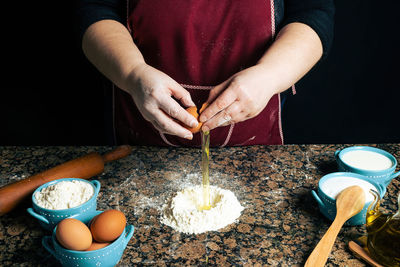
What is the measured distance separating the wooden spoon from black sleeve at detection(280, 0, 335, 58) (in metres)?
0.61

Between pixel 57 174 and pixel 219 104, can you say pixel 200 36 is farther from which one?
pixel 57 174

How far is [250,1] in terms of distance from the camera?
1367mm

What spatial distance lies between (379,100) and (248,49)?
128 cm

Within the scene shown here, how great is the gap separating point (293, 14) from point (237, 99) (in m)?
0.53

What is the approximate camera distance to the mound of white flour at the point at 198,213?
39.9 inches

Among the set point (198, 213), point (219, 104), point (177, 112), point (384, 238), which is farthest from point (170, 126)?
point (384, 238)

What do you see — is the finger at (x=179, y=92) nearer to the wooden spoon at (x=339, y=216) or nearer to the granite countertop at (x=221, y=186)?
the granite countertop at (x=221, y=186)

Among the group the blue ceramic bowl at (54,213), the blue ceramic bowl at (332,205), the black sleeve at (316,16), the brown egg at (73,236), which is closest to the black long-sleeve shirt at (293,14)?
the black sleeve at (316,16)

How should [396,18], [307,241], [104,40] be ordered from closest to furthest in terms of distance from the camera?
[307,241] → [104,40] → [396,18]

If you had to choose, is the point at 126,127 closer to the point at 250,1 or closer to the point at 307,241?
the point at 250,1

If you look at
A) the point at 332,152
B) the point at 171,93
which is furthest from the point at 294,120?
the point at 171,93

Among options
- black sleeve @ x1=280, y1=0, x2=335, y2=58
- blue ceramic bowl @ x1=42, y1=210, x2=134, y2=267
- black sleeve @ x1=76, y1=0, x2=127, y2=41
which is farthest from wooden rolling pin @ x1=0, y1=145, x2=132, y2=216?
black sleeve @ x1=280, y1=0, x2=335, y2=58

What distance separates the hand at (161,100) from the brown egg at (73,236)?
386mm

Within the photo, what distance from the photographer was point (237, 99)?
110 centimetres
